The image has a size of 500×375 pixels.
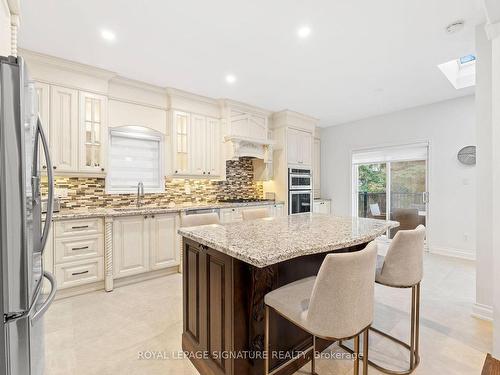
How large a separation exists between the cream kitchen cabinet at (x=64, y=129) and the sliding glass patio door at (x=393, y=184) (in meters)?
5.20

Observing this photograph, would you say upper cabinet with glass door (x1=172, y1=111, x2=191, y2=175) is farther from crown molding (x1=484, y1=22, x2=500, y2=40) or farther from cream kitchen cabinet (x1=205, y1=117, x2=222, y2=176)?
crown molding (x1=484, y1=22, x2=500, y2=40)

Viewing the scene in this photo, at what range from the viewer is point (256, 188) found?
5.26 meters

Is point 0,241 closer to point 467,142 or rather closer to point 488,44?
point 488,44

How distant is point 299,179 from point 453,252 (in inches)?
113

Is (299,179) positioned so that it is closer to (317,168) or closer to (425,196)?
→ (317,168)

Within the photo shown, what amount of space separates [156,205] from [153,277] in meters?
1.07

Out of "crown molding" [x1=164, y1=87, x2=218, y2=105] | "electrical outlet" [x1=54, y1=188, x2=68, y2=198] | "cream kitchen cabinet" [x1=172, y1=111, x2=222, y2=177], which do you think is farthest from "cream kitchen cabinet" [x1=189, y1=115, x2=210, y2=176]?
"electrical outlet" [x1=54, y1=188, x2=68, y2=198]

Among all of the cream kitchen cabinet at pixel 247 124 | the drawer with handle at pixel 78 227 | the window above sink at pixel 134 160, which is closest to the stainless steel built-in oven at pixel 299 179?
the cream kitchen cabinet at pixel 247 124

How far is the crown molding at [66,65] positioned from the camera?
106 inches

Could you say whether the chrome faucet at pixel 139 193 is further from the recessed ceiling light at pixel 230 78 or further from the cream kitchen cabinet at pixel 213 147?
the recessed ceiling light at pixel 230 78

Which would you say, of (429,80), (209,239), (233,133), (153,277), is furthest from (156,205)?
(429,80)

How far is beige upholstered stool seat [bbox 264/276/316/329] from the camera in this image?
1.18m

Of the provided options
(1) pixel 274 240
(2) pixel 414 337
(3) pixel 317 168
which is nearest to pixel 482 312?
(2) pixel 414 337

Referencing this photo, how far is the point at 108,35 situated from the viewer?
2422mm
